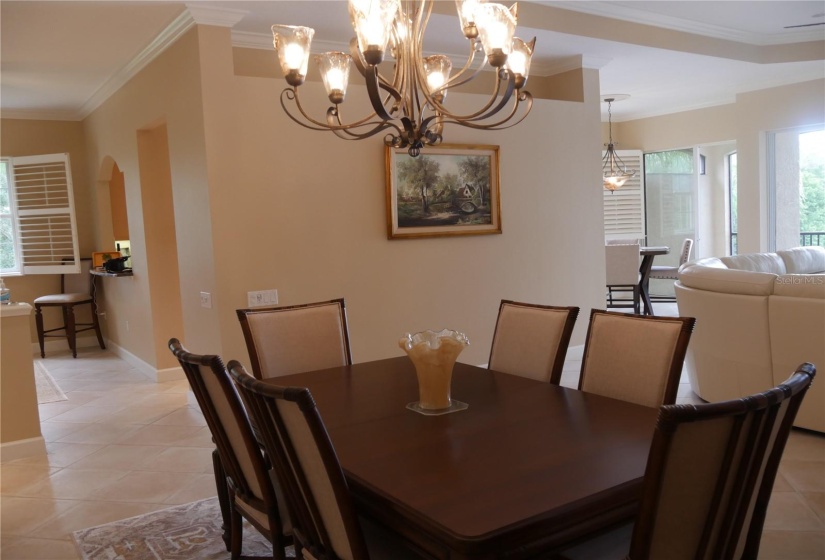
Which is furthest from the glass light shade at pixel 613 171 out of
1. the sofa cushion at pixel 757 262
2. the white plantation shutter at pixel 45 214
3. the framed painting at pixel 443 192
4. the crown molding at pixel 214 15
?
the white plantation shutter at pixel 45 214

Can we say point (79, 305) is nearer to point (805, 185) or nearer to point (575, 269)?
point (575, 269)

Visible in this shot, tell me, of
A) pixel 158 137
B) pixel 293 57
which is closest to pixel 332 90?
pixel 293 57

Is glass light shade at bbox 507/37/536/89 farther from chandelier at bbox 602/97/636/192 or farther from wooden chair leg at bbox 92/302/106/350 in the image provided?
wooden chair leg at bbox 92/302/106/350

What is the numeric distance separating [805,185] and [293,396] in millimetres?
7662

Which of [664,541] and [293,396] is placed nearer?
[664,541]

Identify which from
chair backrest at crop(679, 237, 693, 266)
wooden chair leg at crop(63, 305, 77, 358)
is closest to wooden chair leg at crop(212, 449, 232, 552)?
wooden chair leg at crop(63, 305, 77, 358)

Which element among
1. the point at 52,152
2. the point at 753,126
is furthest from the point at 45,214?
the point at 753,126

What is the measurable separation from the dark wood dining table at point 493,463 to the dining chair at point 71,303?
5631mm

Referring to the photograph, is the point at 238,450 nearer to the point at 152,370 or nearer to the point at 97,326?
the point at 152,370

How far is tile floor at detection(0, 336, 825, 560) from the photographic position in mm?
2785

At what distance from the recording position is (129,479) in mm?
3551

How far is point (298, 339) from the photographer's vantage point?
3.06m

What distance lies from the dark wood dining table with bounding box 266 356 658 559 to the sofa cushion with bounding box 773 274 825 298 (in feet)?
6.43

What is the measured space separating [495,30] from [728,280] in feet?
7.96
